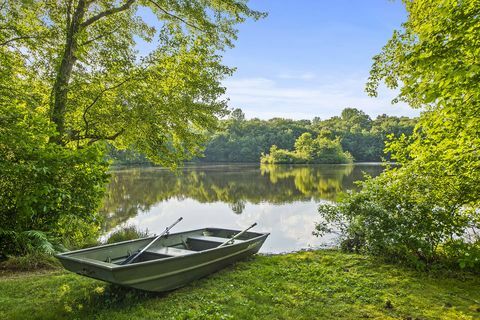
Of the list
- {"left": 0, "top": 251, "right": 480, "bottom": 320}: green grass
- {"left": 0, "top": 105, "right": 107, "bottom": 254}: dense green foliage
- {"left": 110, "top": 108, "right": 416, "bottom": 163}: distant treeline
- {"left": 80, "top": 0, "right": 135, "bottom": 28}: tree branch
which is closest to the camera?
{"left": 0, "top": 251, "right": 480, "bottom": 320}: green grass

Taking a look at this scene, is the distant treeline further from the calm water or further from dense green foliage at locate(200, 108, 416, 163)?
the calm water

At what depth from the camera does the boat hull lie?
4566 mm

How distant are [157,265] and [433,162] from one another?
528 centimetres

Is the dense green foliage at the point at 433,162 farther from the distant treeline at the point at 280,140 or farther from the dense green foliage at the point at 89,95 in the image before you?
the distant treeline at the point at 280,140

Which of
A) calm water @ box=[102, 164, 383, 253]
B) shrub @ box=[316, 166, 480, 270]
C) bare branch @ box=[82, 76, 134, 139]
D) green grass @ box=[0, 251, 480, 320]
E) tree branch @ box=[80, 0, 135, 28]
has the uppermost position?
tree branch @ box=[80, 0, 135, 28]

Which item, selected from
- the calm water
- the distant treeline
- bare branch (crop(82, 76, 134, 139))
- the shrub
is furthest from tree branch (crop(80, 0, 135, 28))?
the distant treeline

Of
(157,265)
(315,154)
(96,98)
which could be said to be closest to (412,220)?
(157,265)

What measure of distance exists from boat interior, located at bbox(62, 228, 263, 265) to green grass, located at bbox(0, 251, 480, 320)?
0.58 m

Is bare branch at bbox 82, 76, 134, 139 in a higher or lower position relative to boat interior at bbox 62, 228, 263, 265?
higher

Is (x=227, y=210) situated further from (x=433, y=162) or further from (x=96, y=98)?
(x=433, y=162)

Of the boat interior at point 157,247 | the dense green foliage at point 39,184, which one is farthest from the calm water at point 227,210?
the dense green foliage at point 39,184

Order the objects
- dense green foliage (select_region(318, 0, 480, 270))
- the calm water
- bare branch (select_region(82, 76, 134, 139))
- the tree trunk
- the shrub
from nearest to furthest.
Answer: dense green foliage (select_region(318, 0, 480, 270)) → the shrub → the tree trunk → bare branch (select_region(82, 76, 134, 139)) → the calm water

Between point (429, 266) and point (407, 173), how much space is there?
1848 millimetres

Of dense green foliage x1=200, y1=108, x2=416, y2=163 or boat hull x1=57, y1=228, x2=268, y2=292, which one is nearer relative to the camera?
boat hull x1=57, y1=228, x2=268, y2=292
